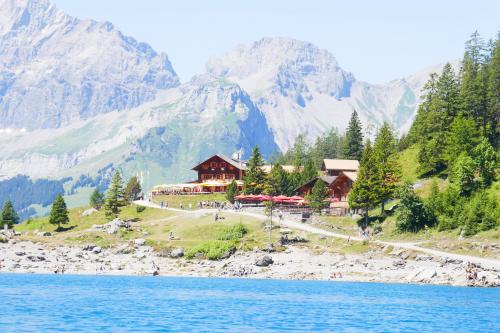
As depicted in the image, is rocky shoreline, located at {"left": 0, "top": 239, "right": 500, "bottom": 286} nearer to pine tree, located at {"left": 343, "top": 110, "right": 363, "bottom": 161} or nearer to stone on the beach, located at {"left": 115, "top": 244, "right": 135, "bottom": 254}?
stone on the beach, located at {"left": 115, "top": 244, "right": 135, "bottom": 254}

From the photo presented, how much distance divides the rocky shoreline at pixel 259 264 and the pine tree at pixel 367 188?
571 inches

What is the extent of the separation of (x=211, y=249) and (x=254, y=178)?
43.8 meters

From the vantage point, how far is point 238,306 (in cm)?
6281

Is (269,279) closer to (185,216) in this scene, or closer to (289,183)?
(185,216)

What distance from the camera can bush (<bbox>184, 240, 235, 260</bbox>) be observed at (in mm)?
107250

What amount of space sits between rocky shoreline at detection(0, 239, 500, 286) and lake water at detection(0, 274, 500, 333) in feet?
16.9

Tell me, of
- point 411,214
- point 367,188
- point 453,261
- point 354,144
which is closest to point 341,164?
point 354,144

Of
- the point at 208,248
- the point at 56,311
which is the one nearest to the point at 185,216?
the point at 208,248

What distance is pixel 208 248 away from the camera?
10944 centimetres

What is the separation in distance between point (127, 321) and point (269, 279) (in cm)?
4506

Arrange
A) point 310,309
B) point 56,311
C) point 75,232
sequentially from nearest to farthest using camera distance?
point 56,311
point 310,309
point 75,232

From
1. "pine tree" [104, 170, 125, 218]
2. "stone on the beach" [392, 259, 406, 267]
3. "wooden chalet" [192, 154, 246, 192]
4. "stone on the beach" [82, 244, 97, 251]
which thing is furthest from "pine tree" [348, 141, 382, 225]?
"wooden chalet" [192, 154, 246, 192]

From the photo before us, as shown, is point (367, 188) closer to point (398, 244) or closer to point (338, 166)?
point (398, 244)

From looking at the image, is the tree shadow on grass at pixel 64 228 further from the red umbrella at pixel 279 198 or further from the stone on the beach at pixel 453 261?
the stone on the beach at pixel 453 261
